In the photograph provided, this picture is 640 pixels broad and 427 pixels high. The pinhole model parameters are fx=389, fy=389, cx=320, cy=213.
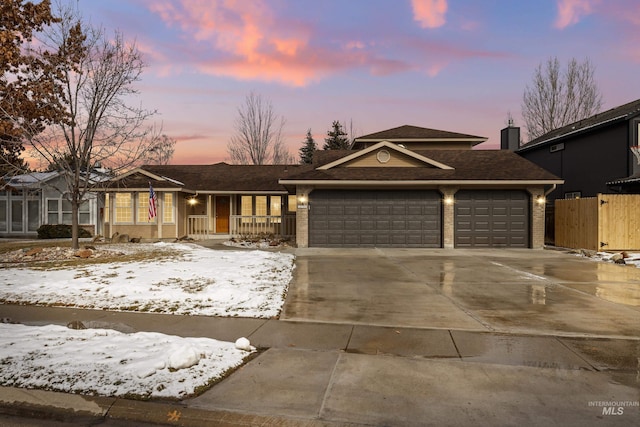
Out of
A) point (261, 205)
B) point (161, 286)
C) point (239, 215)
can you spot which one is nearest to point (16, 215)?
point (239, 215)

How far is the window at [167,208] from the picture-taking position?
20219 mm

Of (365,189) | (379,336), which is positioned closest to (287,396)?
(379,336)

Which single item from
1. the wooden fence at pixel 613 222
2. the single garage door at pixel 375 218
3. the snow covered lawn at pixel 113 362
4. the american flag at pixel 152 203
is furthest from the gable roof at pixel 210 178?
the snow covered lawn at pixel 113 362

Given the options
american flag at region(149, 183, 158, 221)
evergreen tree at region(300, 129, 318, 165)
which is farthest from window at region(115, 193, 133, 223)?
evergreen tree at region(300, 129, 318, 165)

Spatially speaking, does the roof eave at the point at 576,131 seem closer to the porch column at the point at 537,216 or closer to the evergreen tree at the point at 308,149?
the porch column at the point at 537,216

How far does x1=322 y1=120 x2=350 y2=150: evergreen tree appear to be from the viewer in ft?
159

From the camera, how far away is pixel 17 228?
24.6 m

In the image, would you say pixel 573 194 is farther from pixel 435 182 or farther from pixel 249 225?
pixel 249 225

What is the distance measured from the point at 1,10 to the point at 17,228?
1343 cm

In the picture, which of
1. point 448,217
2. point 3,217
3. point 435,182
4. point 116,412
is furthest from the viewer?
point 3,217

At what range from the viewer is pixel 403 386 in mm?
3799

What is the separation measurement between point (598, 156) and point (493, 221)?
24.0 ft

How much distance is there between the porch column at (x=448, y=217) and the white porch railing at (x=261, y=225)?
8.38 m

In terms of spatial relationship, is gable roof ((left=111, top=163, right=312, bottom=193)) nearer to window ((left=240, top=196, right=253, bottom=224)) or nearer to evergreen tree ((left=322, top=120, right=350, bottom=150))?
window ((left=240, top=196, right=253, bottom=224))
